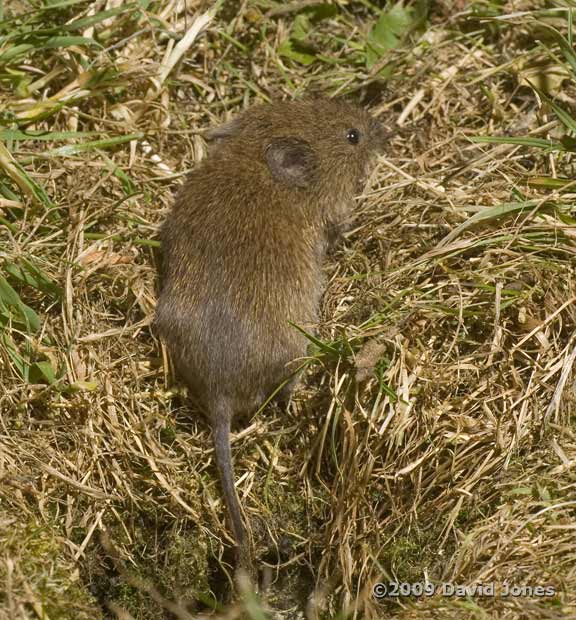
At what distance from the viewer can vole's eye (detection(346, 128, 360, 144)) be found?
501 cm

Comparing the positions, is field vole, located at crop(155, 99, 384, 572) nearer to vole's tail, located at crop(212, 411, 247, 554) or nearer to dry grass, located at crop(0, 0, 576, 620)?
vole's tail, located at crop(212, 411, 247, 554)

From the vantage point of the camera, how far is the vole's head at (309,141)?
4758mm

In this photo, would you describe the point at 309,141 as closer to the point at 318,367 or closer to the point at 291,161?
the point at 291,161

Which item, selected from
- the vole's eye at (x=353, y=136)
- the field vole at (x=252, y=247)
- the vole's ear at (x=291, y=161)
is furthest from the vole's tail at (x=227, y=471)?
the vole's eye at (x=353, y=136)

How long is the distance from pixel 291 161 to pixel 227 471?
1773 millimetres

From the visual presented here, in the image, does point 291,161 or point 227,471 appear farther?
point 291,161

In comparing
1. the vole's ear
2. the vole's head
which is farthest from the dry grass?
the vole's ear

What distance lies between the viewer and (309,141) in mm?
4898

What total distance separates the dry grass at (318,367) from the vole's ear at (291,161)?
0.41 metres

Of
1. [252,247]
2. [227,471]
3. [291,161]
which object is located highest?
[291,161]

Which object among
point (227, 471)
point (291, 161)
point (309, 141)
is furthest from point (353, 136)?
point (227, 471)

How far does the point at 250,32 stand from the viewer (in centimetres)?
542

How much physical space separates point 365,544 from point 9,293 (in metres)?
2.17

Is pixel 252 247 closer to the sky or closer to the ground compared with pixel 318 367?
closer to the sky
